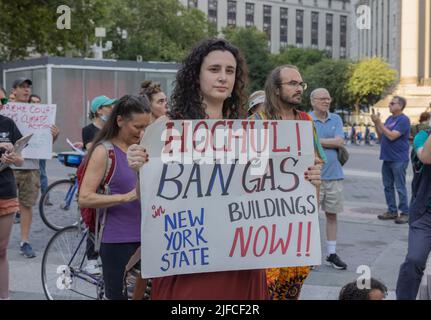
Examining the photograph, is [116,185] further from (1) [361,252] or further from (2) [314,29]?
(2) [314,29]

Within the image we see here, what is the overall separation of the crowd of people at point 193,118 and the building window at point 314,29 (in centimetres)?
7640

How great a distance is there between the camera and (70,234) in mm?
5484

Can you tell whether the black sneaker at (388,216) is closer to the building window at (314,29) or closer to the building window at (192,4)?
the building window at (192,4)

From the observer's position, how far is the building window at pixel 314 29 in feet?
269

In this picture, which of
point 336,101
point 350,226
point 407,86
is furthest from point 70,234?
point 336,101

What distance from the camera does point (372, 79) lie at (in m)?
54.2

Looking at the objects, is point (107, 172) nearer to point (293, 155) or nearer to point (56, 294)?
point (293, 155)

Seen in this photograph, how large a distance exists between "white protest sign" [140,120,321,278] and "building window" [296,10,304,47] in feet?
227

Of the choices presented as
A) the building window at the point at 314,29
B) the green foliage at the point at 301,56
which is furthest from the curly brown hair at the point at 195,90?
the building window at the point at 314,29

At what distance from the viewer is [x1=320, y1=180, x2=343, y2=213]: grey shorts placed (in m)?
7.01

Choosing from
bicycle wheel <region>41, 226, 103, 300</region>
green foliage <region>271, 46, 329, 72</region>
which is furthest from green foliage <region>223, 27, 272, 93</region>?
bicycle wheel <region>41, 226, 103, 300</region>

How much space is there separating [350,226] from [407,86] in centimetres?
4268

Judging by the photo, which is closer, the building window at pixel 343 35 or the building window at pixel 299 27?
the building window at pixel 299 27

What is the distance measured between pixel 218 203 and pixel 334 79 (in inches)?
2347
